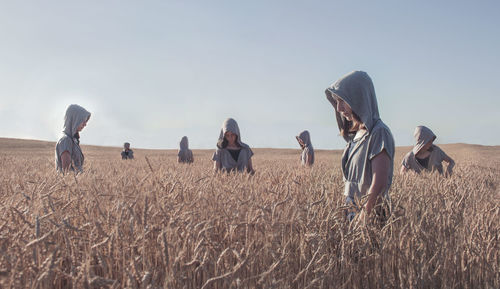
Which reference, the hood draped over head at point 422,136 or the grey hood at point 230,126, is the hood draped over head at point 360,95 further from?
the hood draped over head at point 422,136

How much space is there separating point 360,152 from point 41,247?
6.87ft

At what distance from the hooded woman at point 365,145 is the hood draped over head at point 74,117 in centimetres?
397

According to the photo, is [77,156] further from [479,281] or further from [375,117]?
[479,281]

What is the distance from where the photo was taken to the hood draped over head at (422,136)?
6547 mm

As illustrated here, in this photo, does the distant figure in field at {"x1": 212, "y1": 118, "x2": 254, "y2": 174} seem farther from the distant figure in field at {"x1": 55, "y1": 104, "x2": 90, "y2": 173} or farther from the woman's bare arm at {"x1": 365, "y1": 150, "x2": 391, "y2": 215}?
the woman's bare arm at {"x1": 365, "y1": 150, "x2": 391, "y2": 215}

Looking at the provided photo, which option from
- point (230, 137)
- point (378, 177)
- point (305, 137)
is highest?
point (305, 137)

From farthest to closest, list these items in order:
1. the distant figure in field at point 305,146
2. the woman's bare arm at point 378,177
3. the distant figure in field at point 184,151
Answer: the distant figure in field at point 184,151 < the distant figure in field at point 305,146 < the woman's bare arm at point 378,177

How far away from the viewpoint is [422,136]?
6598 millimetres

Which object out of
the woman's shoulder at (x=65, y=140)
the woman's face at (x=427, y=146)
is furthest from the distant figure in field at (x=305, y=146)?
the woman's shoulder at (x=65, y=140)

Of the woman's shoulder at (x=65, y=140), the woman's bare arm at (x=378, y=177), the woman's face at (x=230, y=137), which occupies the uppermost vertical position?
the woman's face at (x=230, y=137)

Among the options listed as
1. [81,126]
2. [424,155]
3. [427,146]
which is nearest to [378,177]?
[81,126]

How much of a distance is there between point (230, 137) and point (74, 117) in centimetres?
243

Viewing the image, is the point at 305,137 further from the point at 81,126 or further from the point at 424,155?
the point at 81,126

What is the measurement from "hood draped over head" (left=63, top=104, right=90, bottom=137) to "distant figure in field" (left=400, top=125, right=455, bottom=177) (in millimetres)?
5411
